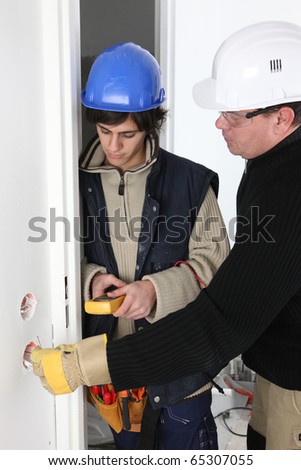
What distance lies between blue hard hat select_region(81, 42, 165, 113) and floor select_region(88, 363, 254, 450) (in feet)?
5.09

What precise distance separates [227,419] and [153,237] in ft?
5.35

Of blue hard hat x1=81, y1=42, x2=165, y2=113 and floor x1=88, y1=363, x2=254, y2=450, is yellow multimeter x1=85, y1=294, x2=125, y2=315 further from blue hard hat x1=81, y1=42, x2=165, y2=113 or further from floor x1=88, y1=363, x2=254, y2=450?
floor x1=88, y1=363, x2=254, y2=450

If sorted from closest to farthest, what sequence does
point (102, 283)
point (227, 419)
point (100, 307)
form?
point (100, 307), point (102, 283), point (227, 419)

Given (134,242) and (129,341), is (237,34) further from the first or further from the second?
(129,341)

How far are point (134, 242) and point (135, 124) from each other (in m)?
0.34

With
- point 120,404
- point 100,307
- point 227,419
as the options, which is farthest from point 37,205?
point 227,419

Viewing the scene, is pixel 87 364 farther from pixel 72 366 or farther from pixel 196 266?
pixel 196 266

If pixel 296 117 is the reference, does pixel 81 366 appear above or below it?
below

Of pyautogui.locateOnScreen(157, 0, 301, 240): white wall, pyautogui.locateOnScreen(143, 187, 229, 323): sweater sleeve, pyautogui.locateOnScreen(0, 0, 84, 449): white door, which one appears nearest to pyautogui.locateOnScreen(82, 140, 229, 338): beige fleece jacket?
pyautogui.locateOnScreen(143, 187, 229, 323): sweater sleeve

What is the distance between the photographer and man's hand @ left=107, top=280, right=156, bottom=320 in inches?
61.5

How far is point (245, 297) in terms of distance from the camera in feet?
4.17

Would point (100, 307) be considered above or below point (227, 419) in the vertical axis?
above

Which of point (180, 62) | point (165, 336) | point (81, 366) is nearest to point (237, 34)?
point (165, 336)

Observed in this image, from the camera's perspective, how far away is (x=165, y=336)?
1359mm
